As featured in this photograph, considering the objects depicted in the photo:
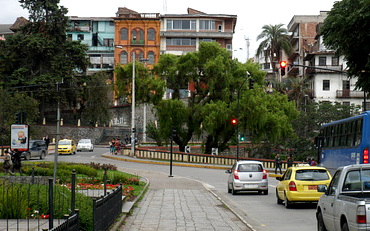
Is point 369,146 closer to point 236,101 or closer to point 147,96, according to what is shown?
point 236,101

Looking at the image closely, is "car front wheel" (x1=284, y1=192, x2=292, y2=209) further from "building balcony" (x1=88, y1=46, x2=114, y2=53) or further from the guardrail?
"building balcony" (x1=88, y1=46, x2=114, y2=53)

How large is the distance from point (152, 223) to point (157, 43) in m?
85.8

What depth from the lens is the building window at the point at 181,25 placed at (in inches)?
4065

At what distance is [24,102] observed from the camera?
7550 cm

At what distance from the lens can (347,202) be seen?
454 inches

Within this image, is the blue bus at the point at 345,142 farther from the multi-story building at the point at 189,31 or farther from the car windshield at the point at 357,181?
the multi-story building at the point at 189,31

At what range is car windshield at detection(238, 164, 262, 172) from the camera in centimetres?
3011

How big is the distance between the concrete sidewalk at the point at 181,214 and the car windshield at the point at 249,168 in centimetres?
200

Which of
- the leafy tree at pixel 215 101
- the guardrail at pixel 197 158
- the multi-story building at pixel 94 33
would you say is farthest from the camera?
A: the multi-story building at pixel 94 33

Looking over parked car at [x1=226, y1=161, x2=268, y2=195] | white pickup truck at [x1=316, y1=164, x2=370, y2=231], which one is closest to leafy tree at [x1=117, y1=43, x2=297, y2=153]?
parked car at [x1=226, y1=161, x2=268, y2=195]

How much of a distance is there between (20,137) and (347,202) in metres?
21.4

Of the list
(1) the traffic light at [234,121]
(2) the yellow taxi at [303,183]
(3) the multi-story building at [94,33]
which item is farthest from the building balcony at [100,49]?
(2) the yellow taxi at [303,183]

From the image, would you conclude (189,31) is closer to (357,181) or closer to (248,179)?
(248,179)

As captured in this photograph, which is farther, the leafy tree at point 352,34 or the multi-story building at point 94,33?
the multi-story building at point 94,33
